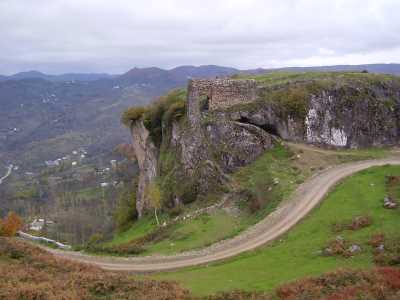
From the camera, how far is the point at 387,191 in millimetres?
36750

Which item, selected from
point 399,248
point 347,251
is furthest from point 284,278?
point 399,248

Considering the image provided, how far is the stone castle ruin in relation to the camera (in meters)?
55.4

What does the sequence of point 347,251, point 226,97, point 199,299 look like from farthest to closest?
point 226,97 → point 347,251 → point 199,299

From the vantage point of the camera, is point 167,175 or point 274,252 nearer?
point 274,252

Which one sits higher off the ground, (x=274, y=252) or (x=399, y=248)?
(x=399, y=248)

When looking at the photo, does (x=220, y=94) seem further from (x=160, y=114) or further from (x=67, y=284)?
(x=67, y=284)

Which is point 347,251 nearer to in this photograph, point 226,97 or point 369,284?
point 369,284

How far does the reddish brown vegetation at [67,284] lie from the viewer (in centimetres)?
2227

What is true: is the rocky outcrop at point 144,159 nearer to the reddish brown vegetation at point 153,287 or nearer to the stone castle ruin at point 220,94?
the stone castle ruin at point 220,94

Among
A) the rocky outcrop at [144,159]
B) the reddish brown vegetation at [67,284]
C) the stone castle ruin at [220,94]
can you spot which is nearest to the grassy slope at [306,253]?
the reddish brown vegetation at [67,284]

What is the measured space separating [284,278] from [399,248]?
6655mm

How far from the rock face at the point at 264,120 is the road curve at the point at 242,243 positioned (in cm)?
1215

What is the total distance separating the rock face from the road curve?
12.1 meters


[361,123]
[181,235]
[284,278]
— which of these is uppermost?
[361,123]
